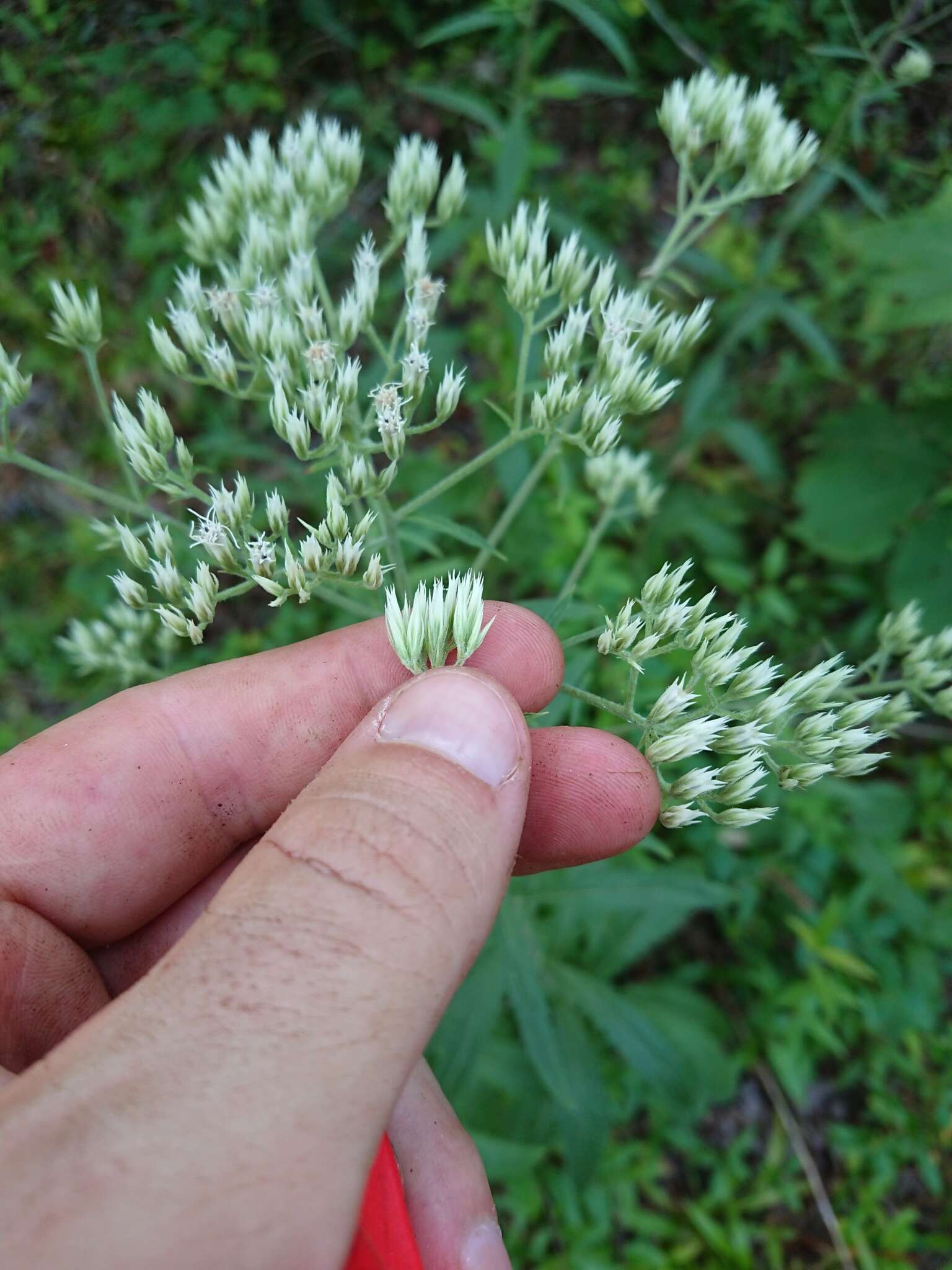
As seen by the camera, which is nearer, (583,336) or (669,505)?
(583,336)

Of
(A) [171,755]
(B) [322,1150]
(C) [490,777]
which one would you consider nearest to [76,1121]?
(B) [322,1150]

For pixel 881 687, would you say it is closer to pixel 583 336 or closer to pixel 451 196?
pixel 583 336

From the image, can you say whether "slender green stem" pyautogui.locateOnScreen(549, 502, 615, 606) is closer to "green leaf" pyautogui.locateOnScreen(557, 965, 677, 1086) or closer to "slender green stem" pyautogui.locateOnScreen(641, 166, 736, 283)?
"slender green stem" pyautogui.locateOnScreen(641, 166, 736, 283)

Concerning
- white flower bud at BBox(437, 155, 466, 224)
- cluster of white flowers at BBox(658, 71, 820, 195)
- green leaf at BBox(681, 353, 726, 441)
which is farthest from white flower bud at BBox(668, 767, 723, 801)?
green leaf at BBox(681, 353, 726, 441)

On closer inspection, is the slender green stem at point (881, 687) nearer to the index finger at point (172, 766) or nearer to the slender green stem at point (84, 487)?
the index finger at point (172, 766)

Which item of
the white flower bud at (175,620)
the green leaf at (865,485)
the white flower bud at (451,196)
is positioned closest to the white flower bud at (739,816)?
the white flower bud at (175,620)

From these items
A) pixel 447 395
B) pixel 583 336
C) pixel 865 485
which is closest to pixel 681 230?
pixel 583 336
